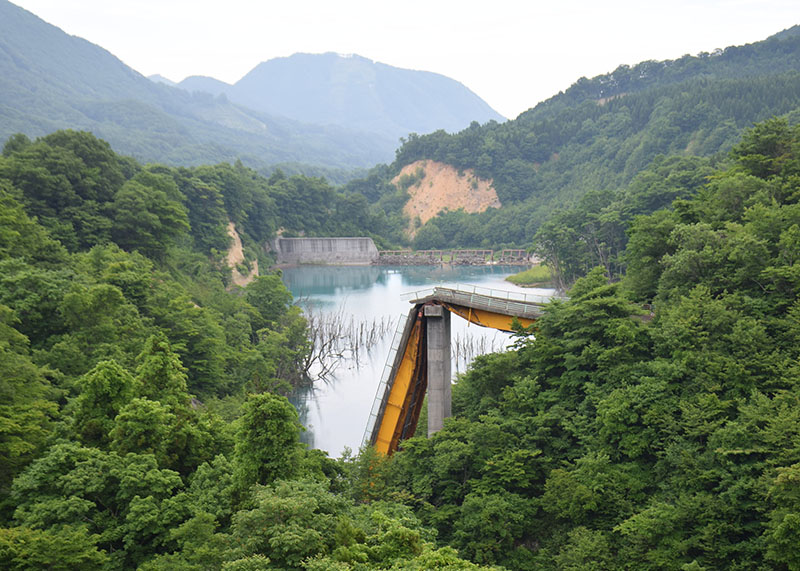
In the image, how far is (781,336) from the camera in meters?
16.5

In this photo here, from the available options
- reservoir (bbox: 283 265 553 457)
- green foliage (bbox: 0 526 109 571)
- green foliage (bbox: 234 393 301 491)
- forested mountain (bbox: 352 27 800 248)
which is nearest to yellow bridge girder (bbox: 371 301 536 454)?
→ reservoir (bbox: 283 265 553 457)

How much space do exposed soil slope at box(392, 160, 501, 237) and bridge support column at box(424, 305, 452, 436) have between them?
78388mm

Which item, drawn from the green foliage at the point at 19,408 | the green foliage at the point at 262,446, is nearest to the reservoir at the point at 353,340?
the green foliage at the point at 262,446

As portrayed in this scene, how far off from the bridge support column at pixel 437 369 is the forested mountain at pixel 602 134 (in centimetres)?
6095

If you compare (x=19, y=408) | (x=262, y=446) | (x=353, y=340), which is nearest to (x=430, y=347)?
(x=262, y=446)

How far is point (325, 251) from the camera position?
8500cm

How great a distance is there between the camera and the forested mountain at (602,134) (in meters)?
77.6

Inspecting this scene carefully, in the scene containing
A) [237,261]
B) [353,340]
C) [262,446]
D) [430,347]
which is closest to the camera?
[262,446]

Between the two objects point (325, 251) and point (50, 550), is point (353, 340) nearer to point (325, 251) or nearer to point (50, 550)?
point (50, 550)

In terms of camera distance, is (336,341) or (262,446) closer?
(262,446)

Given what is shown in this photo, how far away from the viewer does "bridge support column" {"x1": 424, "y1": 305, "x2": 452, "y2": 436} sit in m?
21.3

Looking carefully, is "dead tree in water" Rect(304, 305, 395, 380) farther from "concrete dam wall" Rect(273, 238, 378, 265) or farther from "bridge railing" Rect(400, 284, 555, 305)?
"concrete dam wall" Rect(273, 238, 378, 265)

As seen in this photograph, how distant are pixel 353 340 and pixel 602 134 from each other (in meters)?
66.2

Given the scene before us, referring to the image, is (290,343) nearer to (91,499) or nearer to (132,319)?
(132,319)
